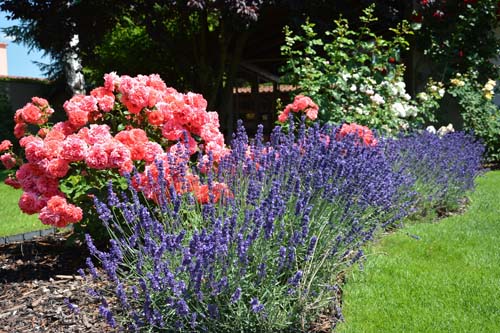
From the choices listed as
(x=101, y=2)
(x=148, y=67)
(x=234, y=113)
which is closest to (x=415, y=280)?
(x=101, y=2)

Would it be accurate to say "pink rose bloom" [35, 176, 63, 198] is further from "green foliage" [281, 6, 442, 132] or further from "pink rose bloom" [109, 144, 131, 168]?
"green foliage" [281, 6, 442, 132]

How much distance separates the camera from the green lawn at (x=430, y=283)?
3084 mm

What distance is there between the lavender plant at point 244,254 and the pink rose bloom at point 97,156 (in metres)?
0.38

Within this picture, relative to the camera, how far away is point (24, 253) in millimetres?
4402

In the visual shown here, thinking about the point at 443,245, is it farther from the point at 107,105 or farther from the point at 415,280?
the point at 107,105

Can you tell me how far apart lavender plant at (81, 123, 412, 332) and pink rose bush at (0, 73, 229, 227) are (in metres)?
0.33

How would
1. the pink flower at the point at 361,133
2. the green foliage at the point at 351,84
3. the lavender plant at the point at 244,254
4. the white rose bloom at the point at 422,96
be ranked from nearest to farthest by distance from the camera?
the lavender plant at the point at 244,254
the pink flower at the point at 361,133
the green foliage at the point at 351,84
the white rose bloom at the point at 422,96

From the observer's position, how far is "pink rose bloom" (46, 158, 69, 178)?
3680 mm

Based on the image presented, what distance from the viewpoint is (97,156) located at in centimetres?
355

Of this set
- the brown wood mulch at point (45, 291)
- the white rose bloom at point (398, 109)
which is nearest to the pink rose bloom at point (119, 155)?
the brown wood mulch at point (45, 291)

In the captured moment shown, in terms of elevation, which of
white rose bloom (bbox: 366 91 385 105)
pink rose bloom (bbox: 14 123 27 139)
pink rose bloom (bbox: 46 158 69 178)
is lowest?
pink rose bloom (bbox: 46 158 69 178)

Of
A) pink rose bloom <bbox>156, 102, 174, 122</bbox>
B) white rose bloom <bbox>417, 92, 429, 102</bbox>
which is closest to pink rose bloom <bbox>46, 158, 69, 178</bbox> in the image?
pink rose bloom <bbox>156, 102, 174, 122</bbox>

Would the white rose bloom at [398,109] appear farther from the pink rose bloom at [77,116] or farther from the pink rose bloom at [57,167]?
the pink rose bloom at [57,167]

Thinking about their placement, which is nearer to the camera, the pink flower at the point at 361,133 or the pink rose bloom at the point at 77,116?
the pink rose bloom at the point at 77,116
